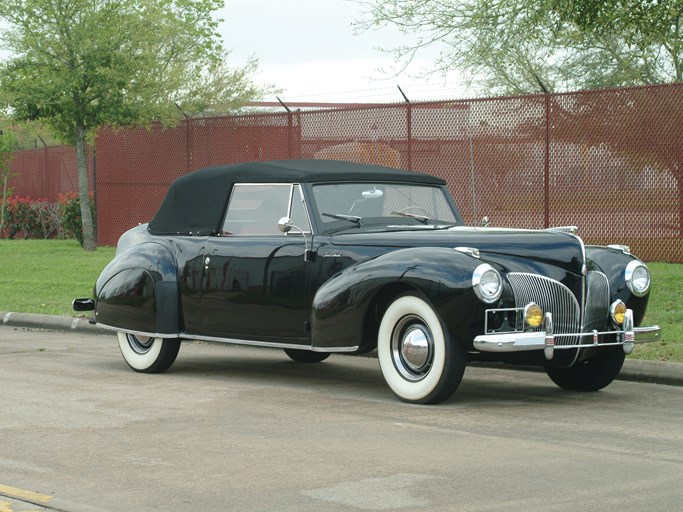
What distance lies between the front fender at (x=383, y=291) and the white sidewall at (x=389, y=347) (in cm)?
9

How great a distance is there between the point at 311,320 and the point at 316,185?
1168 millimetres

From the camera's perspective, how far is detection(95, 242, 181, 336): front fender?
970 centimetres

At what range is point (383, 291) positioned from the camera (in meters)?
8.29

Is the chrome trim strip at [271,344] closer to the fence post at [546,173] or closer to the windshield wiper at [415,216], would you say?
the windshield wiper at [415,216]

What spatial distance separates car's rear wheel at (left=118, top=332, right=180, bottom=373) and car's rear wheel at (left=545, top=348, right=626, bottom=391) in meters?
2.99

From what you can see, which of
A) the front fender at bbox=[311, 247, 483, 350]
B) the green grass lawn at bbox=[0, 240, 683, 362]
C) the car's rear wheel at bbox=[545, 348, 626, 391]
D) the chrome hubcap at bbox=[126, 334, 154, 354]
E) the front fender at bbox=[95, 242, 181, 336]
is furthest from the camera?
the green grass lawn at bbox=[0, 240, 683, 362]

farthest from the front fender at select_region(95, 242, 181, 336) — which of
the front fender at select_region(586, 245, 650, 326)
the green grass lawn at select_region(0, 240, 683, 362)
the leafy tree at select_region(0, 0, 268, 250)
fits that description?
the leafy tree at select_region(0, 0, 268, 250)

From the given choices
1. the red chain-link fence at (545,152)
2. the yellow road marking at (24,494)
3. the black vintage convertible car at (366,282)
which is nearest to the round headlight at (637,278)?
the black vintage convertible car at (366,282)

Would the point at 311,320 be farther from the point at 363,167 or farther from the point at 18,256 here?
the point at 18,256

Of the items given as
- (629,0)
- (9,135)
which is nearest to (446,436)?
(629,0)

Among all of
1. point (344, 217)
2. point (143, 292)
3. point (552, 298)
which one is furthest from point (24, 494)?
point (143, 292)

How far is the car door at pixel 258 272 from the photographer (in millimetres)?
9023

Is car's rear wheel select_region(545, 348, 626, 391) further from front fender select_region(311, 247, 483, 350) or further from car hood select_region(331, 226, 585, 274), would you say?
front fender select_region(311, 247, 483, 350)

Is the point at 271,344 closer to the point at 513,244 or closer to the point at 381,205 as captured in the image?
the point at 381,205
